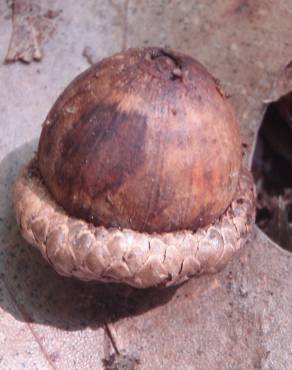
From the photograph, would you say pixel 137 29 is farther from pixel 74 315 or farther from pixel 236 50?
pixel 74 315

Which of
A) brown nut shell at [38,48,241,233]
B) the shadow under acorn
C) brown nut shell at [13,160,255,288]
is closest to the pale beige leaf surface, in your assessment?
the shadow under acorn

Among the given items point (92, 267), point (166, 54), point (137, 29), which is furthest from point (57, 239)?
point (137, 29)

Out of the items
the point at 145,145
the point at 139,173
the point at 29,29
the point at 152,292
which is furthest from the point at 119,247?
the point at 29,29

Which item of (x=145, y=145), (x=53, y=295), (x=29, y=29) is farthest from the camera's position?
(x=29, y=29)

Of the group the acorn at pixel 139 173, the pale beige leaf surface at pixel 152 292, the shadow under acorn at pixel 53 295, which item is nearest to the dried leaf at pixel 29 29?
the pale beige leaf surface at pixel 152 292

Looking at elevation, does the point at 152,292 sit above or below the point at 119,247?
below

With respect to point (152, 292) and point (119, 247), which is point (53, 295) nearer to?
point (152, 292)

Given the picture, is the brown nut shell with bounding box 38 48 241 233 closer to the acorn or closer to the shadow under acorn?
the acorn

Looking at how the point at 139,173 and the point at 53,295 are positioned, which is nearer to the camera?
the point at 139,173

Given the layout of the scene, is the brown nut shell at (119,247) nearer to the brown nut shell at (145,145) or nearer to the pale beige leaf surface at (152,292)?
the brown nut shell at (145,145)
